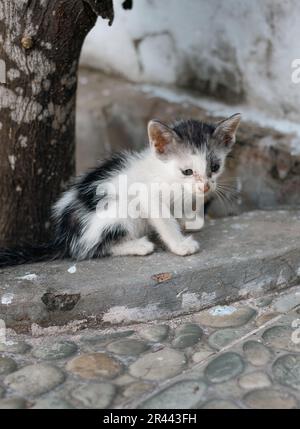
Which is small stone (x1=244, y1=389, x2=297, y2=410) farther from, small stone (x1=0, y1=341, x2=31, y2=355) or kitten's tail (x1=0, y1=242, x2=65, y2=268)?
kitten's tail (x1=0, y1=242, x2=65, y2=268)

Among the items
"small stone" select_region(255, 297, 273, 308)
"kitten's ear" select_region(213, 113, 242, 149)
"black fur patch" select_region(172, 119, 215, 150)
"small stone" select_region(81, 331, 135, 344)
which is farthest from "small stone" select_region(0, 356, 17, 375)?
"kitten's ear" select_region(213, 113, 242, 149)

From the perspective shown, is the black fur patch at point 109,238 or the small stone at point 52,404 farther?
the black fur patch at point 109,238

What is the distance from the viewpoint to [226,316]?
3139 mm

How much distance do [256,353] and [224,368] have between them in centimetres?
18

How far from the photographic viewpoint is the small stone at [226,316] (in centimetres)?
308

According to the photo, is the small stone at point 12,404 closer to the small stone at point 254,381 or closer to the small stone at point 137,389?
the small stone at point 137,389

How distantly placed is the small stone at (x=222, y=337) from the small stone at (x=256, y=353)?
9 centimetres

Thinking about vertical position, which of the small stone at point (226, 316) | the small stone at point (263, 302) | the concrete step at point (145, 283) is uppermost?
the concrete step at point (145, 283)

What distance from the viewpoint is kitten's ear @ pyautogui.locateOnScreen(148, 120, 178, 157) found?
3273 millimetres

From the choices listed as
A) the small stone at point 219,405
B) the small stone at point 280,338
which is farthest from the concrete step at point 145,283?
the small stone at point 219,405

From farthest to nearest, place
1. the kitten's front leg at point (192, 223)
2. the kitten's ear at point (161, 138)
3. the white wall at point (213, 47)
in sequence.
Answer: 1. the white wall at point (213, 47)
2. the kitten's front leg at point (192, 223)
3. the kitten's ear at point (161, 138)

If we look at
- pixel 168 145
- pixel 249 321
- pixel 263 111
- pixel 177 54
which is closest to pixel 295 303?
pixel 249 321

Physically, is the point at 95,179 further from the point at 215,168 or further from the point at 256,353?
the point at 256,353

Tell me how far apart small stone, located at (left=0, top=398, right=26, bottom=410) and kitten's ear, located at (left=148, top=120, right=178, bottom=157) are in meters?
1.43
